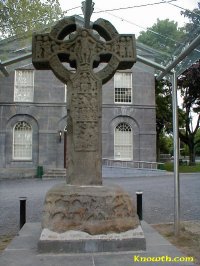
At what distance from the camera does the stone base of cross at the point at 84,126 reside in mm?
5688

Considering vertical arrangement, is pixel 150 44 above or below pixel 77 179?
above

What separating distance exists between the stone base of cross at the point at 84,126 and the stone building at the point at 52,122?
20875mm

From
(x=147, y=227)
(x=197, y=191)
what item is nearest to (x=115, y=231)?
(x=147, y=227)

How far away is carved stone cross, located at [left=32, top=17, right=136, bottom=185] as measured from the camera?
630 centimetres

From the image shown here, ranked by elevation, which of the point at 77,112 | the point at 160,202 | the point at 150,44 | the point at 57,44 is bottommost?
the point at 160,202

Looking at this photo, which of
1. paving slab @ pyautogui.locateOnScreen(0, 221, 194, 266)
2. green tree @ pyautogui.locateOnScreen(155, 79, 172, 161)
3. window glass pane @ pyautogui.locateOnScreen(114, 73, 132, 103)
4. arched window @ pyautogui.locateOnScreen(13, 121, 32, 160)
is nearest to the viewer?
paving slab @ pyautogui.locateOnScreen(0, 221, 194, 266)

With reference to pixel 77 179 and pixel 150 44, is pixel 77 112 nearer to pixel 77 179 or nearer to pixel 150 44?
pixel 77 179

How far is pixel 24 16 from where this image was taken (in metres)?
11.5

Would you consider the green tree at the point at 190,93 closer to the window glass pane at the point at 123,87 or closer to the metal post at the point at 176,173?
the window glass pane at the point at 123,87

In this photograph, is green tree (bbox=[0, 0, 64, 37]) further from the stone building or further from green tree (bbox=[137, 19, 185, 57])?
the stone building

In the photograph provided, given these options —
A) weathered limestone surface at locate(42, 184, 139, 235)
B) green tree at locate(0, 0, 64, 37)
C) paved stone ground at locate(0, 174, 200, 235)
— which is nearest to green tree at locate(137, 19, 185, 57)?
green tree at locate(0, 0, 64, 37)

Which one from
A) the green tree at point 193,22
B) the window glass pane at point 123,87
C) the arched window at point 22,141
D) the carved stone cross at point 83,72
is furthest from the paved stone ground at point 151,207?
the window glass pane at point 123,87

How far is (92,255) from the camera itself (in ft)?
17.5

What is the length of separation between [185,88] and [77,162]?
102 feet
